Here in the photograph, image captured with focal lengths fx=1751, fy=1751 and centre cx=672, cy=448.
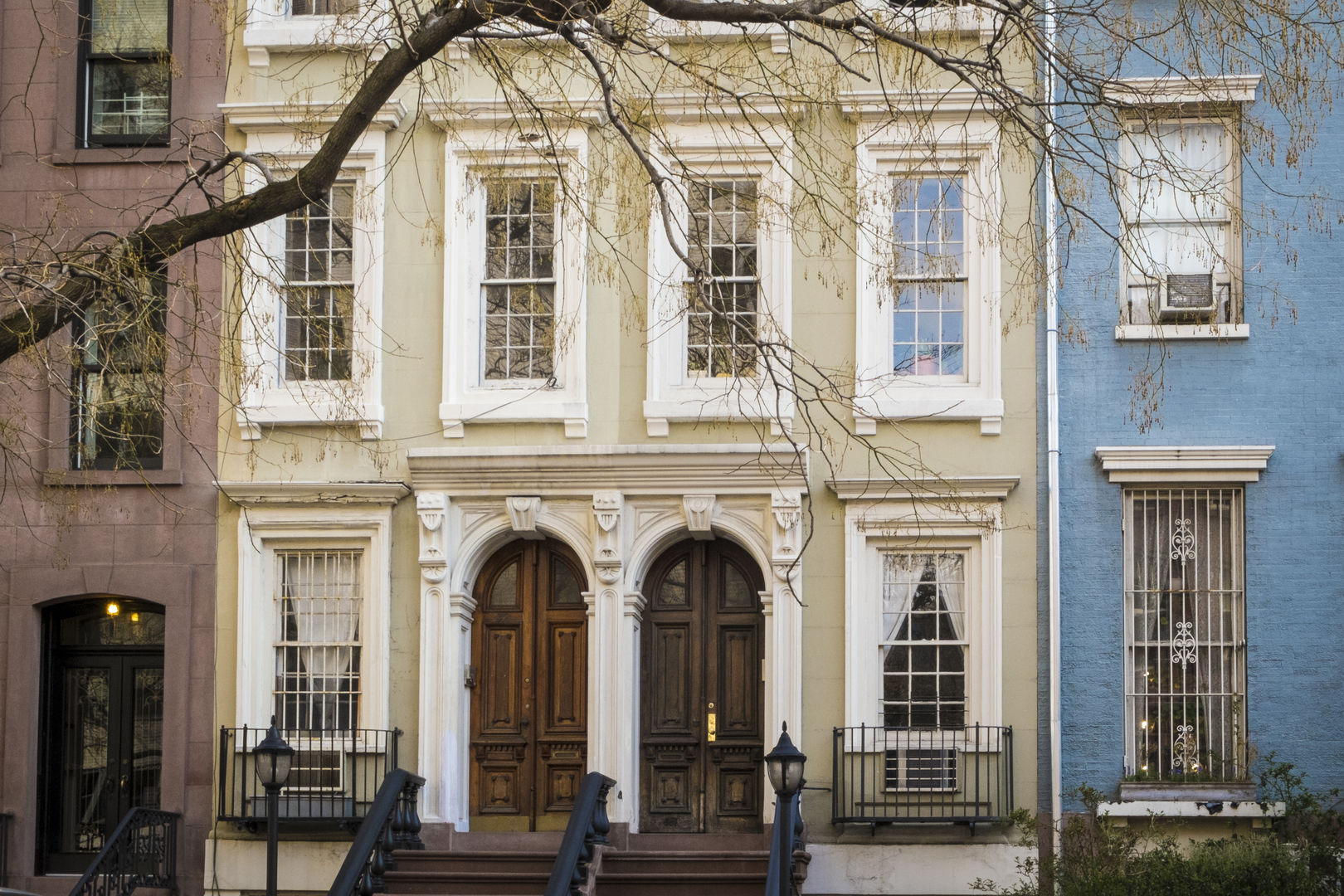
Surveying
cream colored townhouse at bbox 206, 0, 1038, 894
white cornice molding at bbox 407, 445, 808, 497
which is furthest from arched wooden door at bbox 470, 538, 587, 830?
white cornice molding at bbox 407, 445, 808, 497

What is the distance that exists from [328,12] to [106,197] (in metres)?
2.65

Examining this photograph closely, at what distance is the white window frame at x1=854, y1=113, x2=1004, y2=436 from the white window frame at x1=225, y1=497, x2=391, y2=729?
4.45 metres

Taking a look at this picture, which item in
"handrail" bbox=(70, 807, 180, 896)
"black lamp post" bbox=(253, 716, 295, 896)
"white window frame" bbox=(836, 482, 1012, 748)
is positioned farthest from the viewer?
"white window frame" bbox=(836, 482, 1012, 748)

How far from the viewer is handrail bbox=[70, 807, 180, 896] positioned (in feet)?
47.6

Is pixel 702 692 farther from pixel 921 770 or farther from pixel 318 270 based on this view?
pixel 318 270

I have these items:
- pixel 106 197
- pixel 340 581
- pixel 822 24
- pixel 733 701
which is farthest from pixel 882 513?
pixel 106 197

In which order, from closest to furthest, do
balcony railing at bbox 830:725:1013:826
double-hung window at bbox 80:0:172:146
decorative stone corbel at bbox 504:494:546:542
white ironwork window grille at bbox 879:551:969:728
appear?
balcony railing at bbox 830:725:1013:826 → white ironwork window grille at bbox 879:551:969:728 → decorative stone corbel at bbox 504:494:546:542 → double-hung window at bbox 80:0:172:146

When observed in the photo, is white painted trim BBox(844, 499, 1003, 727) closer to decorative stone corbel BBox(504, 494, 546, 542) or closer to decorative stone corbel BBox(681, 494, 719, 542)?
decorative stone corbel BBox(681, 494, 719, 542)

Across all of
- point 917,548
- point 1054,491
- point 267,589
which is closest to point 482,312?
point 267,589

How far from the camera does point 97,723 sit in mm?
16047

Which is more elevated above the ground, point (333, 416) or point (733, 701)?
point (333, 416)

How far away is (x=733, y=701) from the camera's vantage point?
51.1 ft

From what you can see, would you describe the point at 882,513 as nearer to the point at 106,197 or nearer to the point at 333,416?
the point at 333,416

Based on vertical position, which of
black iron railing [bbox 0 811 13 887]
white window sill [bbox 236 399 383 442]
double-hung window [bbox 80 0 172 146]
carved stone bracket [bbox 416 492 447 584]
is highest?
double-hung window [bbox 80 0 172 146]
